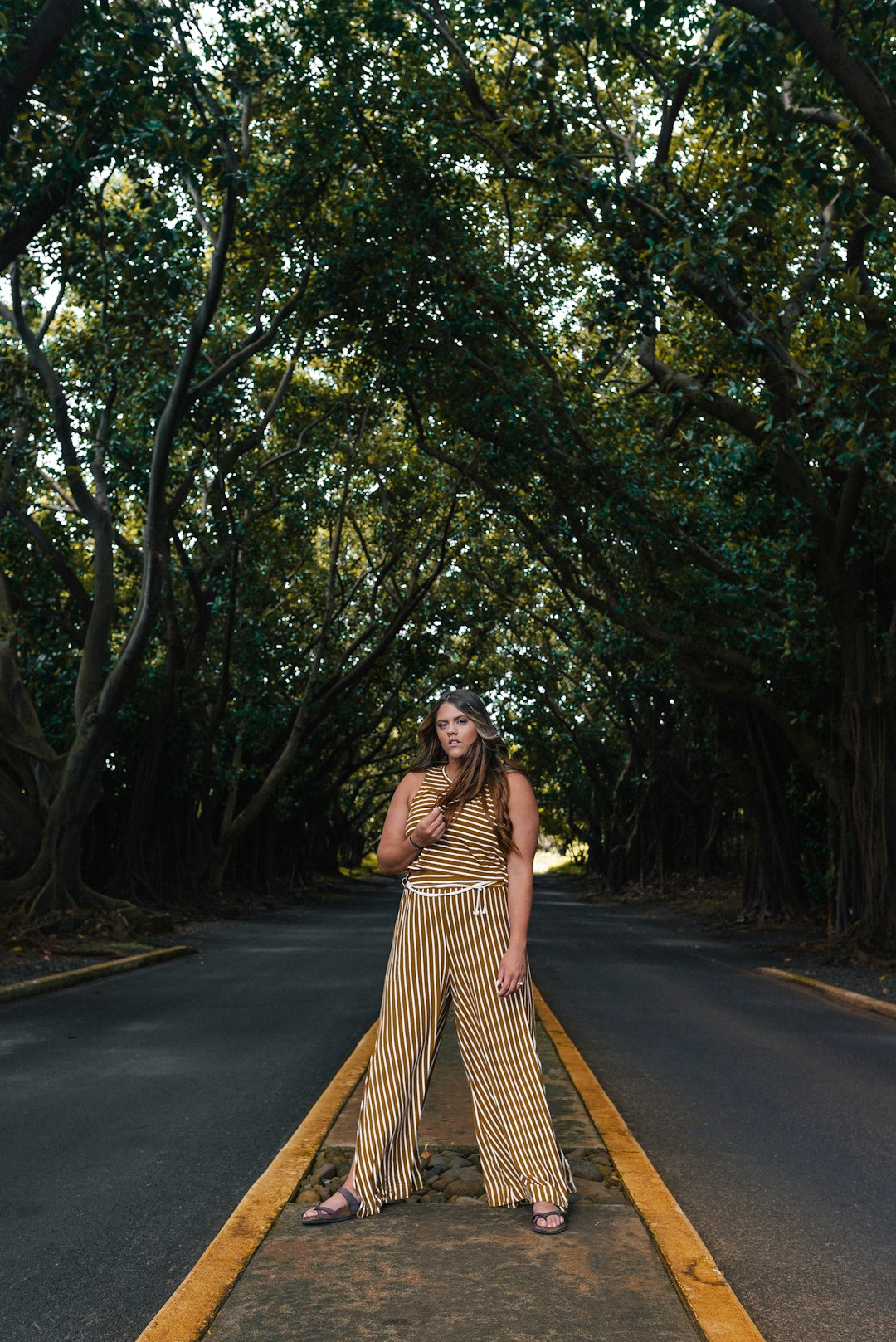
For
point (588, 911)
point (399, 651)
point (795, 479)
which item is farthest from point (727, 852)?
point (795, 479)

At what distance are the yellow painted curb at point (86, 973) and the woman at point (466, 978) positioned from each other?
7.55 m

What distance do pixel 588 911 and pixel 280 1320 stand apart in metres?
30.7

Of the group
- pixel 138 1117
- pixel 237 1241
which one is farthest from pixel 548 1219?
pixel 138 1117

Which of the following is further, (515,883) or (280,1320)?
(515,883)

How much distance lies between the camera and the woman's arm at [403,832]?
189 inches

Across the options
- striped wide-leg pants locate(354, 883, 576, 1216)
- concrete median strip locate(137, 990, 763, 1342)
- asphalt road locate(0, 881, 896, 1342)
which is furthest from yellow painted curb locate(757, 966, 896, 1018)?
striped wide-leg pants locate(354, 883, 576, 1216)

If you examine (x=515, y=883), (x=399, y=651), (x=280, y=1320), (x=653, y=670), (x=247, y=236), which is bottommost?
(x=280, y=1320)

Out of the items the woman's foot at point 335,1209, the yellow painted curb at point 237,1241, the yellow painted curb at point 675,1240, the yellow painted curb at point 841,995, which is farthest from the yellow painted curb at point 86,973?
the woman's foot at point 335,1209

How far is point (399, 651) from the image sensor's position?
35.5 m

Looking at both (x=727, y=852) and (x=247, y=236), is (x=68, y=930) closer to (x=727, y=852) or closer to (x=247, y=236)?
(x=247, y=236)

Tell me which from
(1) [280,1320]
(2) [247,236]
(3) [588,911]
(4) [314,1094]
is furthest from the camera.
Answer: (3) [588,911]

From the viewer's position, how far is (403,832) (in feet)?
16.0

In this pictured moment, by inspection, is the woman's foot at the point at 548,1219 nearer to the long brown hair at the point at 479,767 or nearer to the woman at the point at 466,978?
the woman at the point at 466,978

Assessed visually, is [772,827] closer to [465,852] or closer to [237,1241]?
[465,852]
